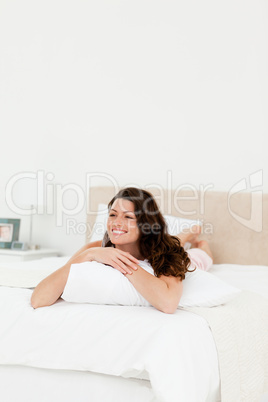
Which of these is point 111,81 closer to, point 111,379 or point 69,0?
point 69,0

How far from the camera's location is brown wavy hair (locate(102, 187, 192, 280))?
1858mm

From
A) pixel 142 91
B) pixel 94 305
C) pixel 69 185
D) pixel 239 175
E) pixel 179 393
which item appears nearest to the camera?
pixel 179 393

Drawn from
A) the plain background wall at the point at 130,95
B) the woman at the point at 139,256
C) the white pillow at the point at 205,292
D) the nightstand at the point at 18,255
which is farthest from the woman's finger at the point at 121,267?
the nightstand at the point at 18,255

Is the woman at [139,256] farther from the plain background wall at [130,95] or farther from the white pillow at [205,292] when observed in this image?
the plain background wall at [130,95]

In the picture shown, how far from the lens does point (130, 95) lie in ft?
12.8

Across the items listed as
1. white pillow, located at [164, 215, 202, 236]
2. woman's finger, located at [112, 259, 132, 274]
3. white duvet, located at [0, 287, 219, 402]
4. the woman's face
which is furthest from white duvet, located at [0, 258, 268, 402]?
white pillow, located at [164, 215, 202, 236]

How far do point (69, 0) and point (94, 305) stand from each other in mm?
3167

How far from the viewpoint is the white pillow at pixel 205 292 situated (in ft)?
5.93

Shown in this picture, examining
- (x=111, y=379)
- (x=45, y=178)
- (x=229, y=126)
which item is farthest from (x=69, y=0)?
(x=111, y=379)

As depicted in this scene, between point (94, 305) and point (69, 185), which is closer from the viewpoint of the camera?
point (94, 305)

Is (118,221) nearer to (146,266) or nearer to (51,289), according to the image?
(146,266)

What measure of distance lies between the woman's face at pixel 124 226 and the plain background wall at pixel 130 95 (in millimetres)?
1681

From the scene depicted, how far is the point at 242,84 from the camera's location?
347 centimetres

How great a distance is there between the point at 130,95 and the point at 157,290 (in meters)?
2.50
